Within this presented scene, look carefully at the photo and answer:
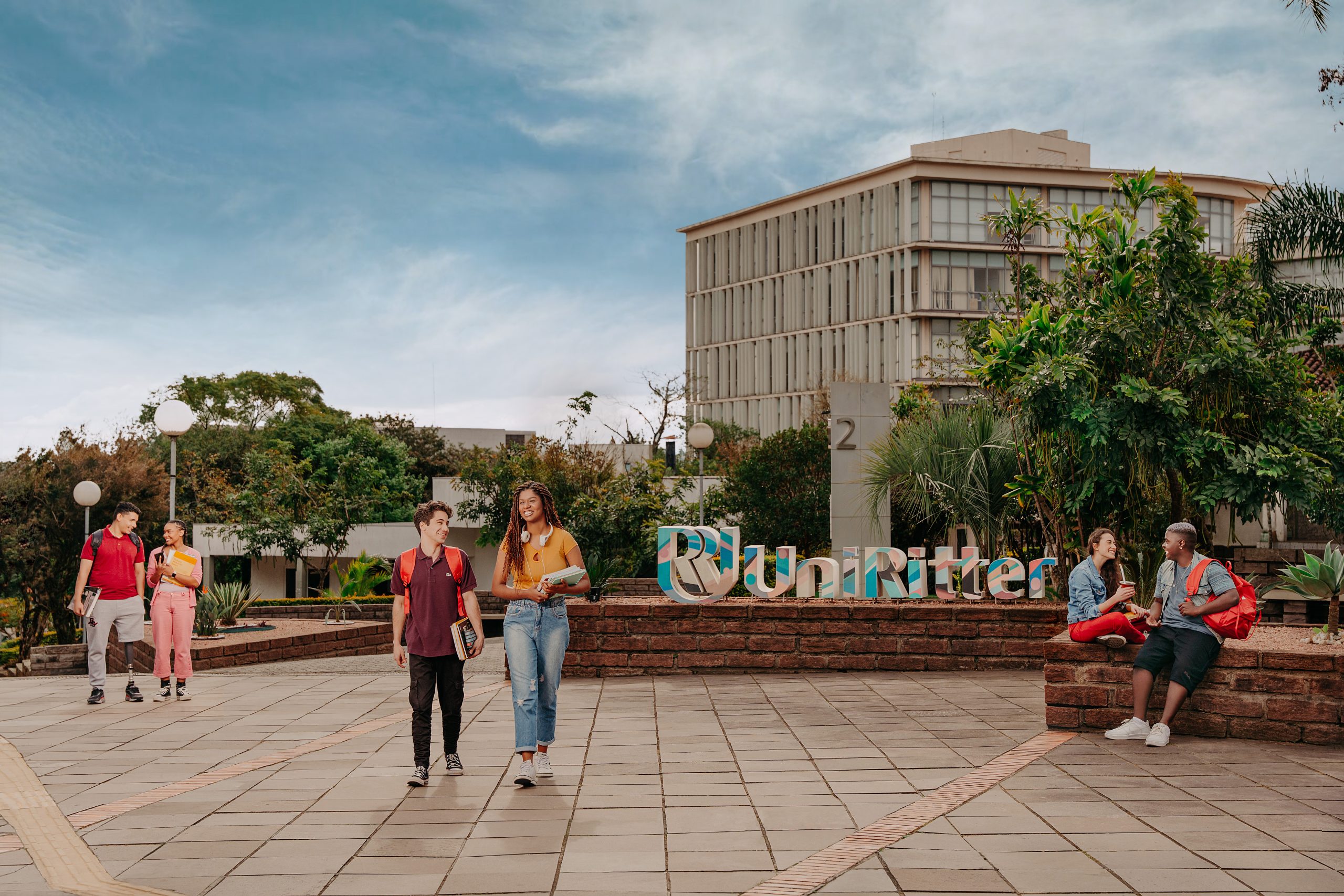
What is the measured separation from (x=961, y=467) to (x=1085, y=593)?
6.35m

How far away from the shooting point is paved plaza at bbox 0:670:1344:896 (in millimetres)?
5000

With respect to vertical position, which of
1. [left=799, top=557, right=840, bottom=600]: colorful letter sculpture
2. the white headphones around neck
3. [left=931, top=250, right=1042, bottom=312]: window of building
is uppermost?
[left=931, top=250, right=1042, bottom=312]: window of building

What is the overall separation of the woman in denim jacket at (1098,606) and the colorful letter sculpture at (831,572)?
3.48 m

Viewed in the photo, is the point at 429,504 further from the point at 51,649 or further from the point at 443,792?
the point at 51,649

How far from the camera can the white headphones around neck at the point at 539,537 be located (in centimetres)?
696

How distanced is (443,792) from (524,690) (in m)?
0.71

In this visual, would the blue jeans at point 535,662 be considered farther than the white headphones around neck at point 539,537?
No

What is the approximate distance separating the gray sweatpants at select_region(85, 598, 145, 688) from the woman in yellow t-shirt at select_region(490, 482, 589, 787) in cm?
517

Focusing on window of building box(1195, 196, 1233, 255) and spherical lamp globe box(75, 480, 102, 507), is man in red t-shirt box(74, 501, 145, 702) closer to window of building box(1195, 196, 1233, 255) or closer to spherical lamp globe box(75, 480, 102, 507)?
spherical lamp globe box(75, 480, 102, 507)

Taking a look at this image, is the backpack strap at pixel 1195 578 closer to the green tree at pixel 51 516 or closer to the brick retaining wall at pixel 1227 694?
the brick retaining wall at pixel 1227 694

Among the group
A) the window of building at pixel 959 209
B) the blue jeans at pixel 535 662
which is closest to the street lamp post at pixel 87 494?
the blue jeans at pixel 535 662

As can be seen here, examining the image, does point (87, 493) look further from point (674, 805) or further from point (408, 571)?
point (674, 805)

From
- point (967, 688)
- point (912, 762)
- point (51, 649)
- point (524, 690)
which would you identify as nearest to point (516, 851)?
point (524, 690)

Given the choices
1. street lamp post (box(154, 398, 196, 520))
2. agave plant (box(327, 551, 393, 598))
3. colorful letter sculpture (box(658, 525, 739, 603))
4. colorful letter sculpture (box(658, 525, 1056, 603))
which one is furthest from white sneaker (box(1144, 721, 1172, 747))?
agave plant (box(327, 551, 393, 598))
